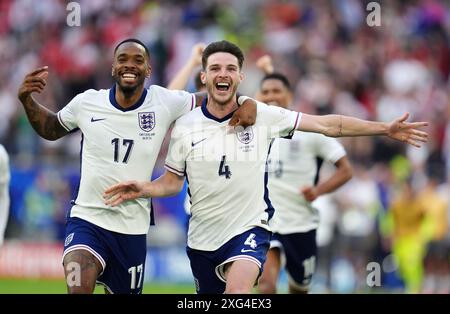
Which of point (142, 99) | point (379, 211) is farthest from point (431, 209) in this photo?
point (142, 99)

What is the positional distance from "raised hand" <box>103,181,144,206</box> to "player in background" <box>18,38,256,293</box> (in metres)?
0.35

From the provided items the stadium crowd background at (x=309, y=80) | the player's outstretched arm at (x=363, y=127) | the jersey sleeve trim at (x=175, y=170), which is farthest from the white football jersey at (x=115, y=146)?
the stadium crowd background at (x=309, y=80)

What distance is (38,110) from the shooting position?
982 cm

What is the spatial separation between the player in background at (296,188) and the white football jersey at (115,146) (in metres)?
2.71

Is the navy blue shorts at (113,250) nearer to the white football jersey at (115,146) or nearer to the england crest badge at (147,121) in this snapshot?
the white football jersey at (115,146)

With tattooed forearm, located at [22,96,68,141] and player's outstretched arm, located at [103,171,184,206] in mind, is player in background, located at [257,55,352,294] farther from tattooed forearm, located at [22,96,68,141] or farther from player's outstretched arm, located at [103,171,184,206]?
tattooed forearm, located at [22,96,68,141]

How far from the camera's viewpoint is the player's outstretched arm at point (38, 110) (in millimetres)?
9469

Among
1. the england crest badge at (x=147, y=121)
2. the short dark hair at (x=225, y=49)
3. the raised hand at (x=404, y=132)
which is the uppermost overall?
the short dark hair at (x=225, y=49)

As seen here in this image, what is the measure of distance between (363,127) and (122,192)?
7.21 ft

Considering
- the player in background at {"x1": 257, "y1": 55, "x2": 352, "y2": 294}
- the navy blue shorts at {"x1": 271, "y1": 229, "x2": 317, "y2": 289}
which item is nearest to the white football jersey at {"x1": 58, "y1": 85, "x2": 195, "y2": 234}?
the player in background at {"x1": 257, "y1": 55, "x2": 352, "y2": 294}

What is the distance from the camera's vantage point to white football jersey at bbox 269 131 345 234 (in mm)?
12508

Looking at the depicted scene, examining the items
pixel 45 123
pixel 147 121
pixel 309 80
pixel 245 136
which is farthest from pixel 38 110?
pixel 309 80
